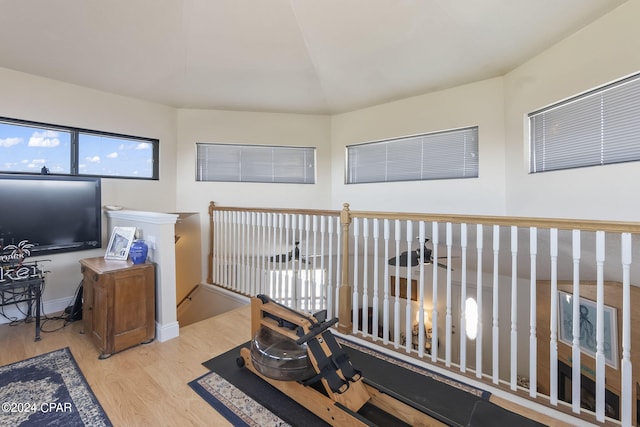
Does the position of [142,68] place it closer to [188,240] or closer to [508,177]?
[188,240]

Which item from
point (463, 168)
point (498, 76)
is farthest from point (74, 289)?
point (498, 76)

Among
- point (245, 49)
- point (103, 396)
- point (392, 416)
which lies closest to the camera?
point (392, 416)

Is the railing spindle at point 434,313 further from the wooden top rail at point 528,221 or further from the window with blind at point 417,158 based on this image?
the window with blind at point 417,158

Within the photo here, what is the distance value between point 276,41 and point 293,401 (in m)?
3.24

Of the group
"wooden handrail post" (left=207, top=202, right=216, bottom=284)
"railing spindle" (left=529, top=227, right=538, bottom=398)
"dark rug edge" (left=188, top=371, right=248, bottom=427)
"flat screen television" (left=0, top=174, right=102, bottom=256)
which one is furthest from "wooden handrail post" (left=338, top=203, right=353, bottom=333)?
"flat screen television" (left=0, top=174, right=102, bottom=256)

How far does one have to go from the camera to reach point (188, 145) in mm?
4281

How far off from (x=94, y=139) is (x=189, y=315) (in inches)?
109

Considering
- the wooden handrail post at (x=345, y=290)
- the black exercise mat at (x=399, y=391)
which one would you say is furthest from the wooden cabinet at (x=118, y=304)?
the wooden handrail post at (x=345, y=290)

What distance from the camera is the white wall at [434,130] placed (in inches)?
134

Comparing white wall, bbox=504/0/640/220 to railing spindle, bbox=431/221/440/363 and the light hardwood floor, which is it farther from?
the light hardwood floor

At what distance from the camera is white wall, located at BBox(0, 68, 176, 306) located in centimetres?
296

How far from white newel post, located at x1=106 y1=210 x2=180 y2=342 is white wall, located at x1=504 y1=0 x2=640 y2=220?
3653 mm

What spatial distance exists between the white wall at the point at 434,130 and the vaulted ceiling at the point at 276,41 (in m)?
0.26

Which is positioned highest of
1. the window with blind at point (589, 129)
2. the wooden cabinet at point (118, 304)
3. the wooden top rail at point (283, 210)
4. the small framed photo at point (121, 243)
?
the window with blind at point (589, 129)
